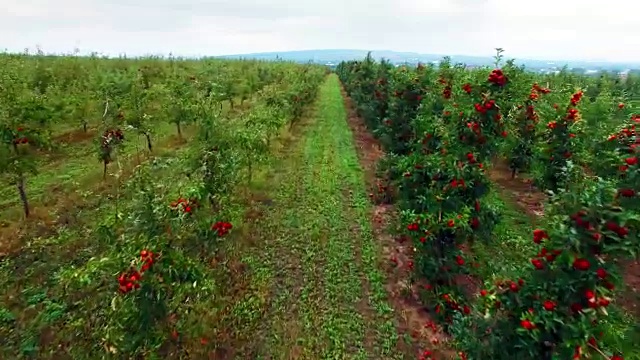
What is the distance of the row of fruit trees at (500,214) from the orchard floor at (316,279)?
823mm

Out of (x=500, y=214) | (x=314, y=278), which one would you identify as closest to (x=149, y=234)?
(x=314, y=278)

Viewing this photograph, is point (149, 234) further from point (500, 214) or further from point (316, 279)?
point (500, 214)

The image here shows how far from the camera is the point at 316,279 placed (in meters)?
7.73

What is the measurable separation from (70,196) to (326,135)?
11.9m

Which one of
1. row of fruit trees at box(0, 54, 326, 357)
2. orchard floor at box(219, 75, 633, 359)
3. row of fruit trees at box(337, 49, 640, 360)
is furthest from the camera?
orchard floor at box(219, 75, 633, 359)

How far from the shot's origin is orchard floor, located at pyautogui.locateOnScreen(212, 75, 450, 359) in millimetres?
6094

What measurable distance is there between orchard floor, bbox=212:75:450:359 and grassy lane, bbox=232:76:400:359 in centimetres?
2

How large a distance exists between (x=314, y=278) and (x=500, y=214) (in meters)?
3.56

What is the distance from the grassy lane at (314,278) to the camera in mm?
6105

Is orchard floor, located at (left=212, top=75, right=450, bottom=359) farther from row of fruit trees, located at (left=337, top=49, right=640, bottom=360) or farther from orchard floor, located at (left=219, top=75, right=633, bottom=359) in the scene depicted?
row of fruit trees, located at (left=337, top=49, right=640, bottom=360)

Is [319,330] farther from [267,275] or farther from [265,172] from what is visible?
[265,172]

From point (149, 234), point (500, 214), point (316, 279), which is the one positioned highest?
point (149, 234)

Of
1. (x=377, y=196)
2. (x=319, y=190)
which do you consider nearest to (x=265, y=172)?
(x=319, y=190)

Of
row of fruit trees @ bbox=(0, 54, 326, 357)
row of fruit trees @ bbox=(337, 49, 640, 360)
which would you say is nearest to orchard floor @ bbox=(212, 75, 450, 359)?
row of fruit trees @ bbox=(337, 49, 640, 360)
